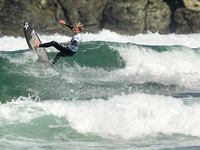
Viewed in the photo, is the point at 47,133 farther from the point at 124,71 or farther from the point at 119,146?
the point at 124,71

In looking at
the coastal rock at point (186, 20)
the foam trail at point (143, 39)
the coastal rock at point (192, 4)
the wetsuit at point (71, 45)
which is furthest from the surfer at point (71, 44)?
the coastal rock at point (186, 20)

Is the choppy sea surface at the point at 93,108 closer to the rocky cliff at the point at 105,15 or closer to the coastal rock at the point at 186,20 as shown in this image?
the rocky cliff at the point at 105,15

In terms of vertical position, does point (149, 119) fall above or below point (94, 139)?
above

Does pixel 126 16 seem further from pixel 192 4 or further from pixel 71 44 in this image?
pixel 71 44

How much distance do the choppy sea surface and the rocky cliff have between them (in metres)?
17.8

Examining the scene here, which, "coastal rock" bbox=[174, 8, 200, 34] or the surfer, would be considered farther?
"coastal rock" bbox=[174, 8, 200, 34]

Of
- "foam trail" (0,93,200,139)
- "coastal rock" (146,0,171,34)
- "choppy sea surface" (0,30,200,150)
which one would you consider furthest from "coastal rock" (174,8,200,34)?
"foam trail" (0,93,200,139)

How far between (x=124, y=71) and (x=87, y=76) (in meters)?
1.50

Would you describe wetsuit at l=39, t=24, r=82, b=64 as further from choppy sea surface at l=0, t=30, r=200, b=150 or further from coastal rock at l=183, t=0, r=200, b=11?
coastal rock at l=183, t=0, r=200, b=11

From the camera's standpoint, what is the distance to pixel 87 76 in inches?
433

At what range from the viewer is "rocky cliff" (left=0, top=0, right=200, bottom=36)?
2839cm

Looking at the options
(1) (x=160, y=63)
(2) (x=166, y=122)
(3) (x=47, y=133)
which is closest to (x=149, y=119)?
(2) (x=166, y=122)

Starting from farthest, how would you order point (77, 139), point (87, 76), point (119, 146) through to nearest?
point (87, 76) → point (77, 139) → point (119, 146)

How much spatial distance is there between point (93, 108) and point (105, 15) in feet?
79.0
